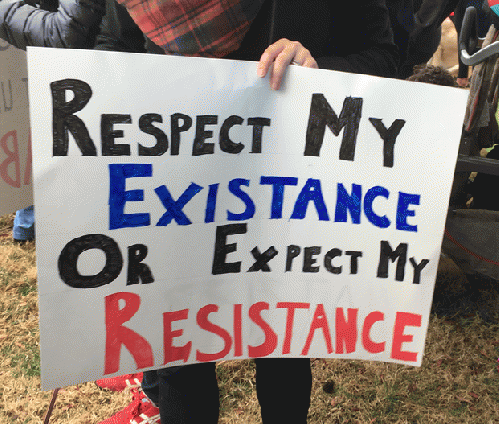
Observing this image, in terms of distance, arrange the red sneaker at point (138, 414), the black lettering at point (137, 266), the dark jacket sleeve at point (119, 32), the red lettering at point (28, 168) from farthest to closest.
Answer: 1. the red sneaker at point (138, 414)
2. the red lettering at point (28, 168)
3. the dark jacket sleeve at point (119, 32)
4. the black lettering at point (137, 266)

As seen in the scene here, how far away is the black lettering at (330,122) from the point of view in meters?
0.78

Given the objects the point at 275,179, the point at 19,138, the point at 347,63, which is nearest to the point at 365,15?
the point at 347,63

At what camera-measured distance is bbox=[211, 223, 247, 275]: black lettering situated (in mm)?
829

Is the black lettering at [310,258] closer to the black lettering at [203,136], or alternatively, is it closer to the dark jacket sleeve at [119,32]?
the black lettering at [203,136]

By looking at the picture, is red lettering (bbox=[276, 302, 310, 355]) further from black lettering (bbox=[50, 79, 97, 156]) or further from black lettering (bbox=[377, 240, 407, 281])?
black lettering (bbox=[50, 79, 97, 156])

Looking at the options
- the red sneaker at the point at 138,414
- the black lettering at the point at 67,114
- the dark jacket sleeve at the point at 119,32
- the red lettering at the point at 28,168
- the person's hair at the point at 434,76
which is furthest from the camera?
the person's hair at the point at 434,76

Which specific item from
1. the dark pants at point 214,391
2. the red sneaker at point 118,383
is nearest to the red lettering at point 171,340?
the dark pants at point 214,391

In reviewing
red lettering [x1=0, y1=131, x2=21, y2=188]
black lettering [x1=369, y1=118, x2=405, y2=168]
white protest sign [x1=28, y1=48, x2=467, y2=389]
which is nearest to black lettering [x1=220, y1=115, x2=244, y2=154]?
white protest sign [x1=28, y1=48, x2=467, y2=389]

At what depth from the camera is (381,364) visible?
1879mm

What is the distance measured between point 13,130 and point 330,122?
28.0 inches

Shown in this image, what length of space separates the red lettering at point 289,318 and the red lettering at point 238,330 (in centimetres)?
7

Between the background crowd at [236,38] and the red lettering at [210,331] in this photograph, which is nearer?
the background crowd at [236,38]

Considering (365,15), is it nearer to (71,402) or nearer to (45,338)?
(45,338)

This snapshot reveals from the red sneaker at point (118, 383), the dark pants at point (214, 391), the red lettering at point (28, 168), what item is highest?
the red lettering at point (28, 168)
